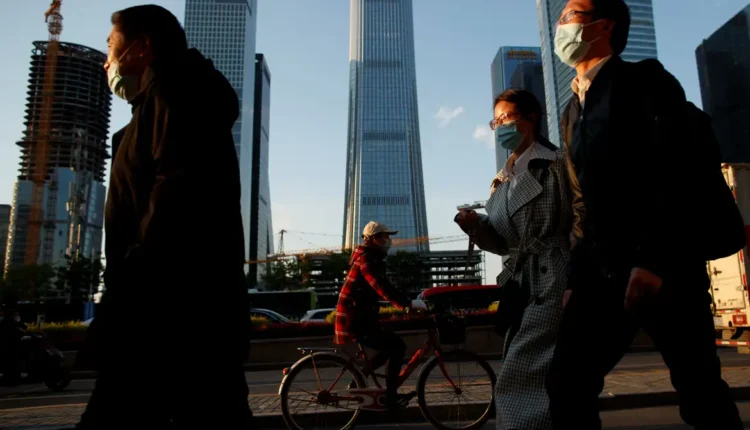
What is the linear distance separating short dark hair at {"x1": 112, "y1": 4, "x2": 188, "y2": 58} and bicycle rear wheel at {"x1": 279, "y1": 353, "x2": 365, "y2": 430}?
3286mm

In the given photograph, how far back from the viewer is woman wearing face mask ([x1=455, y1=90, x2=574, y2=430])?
6.93ft

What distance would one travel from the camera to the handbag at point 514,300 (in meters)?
2.27

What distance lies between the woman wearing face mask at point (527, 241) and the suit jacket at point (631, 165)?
0.96 ft

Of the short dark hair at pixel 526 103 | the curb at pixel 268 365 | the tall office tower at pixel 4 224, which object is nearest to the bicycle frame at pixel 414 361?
the short dark hair at pixel 526 103

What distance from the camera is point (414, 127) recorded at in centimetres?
14038

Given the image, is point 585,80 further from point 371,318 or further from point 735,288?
point 735,288

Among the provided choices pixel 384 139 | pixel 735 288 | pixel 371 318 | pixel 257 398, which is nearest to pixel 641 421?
pixel 371 318

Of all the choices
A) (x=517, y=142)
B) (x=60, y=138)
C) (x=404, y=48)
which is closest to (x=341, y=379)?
(x=517, y=142)

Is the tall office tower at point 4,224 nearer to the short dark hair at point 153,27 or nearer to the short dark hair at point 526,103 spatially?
the short dark hair at point 153,27

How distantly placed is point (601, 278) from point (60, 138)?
5497 inches

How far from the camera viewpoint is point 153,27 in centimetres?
204

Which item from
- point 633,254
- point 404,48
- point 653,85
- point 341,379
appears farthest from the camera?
point 404,48

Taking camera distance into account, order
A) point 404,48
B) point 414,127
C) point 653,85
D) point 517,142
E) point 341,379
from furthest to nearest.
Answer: point 404,48 → point 414,127 → point 341,379 → point 517,142 → point 653,85

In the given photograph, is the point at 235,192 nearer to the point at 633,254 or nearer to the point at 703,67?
the point at 633,254
